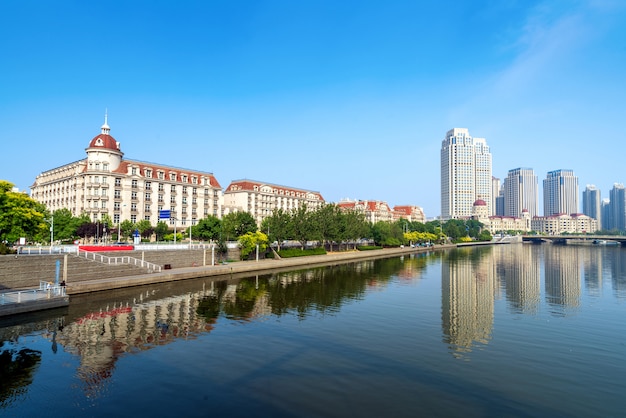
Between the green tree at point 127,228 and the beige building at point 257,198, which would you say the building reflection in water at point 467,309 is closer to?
the green tree at point 127,228

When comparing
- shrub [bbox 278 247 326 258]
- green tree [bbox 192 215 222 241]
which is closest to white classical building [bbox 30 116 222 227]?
green tree [bbox 192 215 222 241]

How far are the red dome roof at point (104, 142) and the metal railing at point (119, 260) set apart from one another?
4169 cm

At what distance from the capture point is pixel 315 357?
21.5 m

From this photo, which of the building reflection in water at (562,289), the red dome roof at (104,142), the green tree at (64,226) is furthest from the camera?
the red dome roof at (104,142)

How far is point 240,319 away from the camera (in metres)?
30.4

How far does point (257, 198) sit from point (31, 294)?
88.4 metres

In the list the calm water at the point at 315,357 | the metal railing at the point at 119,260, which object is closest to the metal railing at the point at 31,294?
the calm water at the point at 315,357

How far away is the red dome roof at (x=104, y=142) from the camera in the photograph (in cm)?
7991

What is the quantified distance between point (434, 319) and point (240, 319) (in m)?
15.6

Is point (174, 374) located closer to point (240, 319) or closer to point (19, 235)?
point (240, 319)

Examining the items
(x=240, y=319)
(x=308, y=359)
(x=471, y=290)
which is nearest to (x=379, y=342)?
(x=308, y=359)

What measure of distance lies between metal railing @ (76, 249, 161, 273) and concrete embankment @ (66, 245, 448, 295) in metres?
1.93

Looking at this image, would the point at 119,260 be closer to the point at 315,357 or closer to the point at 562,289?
the point at 315,357

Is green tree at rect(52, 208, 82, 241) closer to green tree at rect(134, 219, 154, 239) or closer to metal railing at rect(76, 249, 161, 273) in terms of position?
green tree at rect(134, 219, 154, 239)
